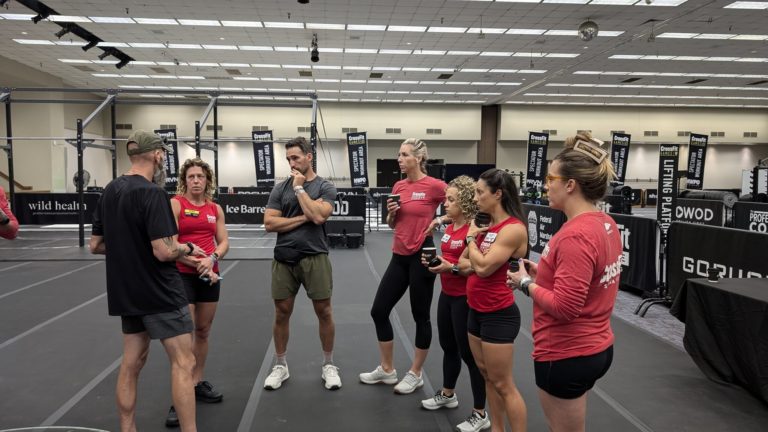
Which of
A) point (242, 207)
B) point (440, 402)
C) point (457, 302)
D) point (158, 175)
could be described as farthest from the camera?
point (242, 207)

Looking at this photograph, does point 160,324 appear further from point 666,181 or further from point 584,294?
point 666,181

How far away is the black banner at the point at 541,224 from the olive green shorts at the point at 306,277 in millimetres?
5971

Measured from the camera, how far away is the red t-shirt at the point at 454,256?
261 centimetres

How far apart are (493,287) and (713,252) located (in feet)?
Result: 12.2

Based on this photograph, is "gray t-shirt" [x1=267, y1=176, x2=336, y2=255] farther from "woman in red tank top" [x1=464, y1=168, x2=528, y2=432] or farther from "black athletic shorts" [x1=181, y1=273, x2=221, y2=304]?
"woman in red tank top" [x1=464, y1=168, x2=528, y2=432]

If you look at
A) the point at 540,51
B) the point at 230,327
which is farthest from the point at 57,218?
the point at 540,51

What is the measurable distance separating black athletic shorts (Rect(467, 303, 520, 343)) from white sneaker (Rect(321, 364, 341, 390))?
135 centimetres

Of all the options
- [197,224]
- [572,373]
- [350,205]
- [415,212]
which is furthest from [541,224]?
[572,373]

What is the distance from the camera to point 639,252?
6047 millimetres

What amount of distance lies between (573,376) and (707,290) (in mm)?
2707

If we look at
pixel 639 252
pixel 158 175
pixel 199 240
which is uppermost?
pixel 158 175

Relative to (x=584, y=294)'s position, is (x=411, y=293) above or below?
below

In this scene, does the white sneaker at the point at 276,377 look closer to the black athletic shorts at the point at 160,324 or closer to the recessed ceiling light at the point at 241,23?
the black athletic shorts at the point at 160,324

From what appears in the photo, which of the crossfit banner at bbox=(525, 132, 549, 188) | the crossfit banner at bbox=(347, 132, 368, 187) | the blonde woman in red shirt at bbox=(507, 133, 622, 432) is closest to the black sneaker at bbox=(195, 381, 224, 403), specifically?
the blonde woman in red shirt at bbox=(507, 133, 622, 432)
